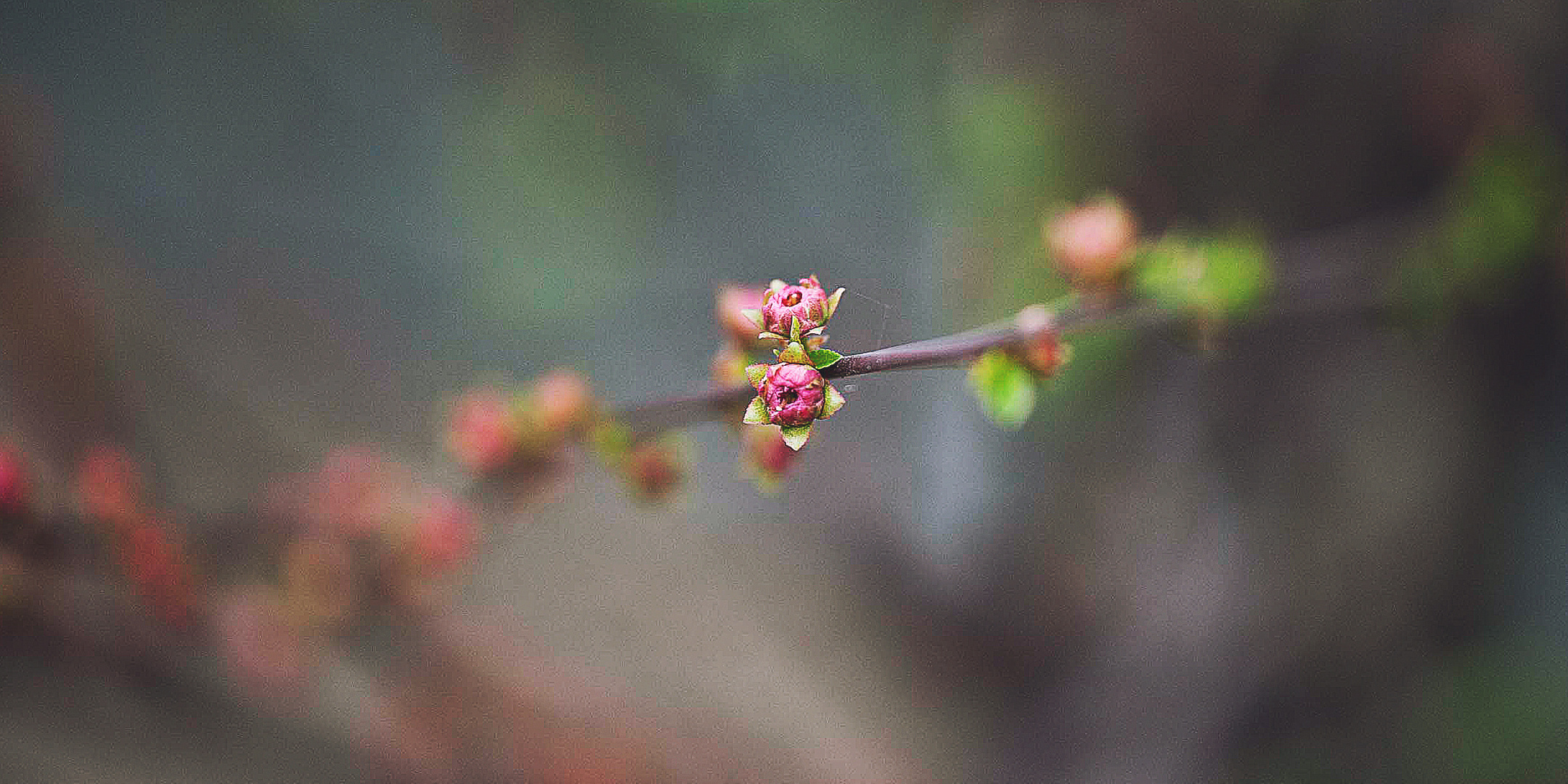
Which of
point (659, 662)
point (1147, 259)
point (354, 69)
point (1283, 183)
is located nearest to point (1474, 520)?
point (1283, 183)

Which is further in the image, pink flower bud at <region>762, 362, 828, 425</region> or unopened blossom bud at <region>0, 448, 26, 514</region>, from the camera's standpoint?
unopened blossom bud at <region>0, 448, 26, 514</region>

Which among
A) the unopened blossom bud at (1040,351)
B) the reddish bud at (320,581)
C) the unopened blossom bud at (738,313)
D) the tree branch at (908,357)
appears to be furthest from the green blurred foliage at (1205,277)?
the reddish bud at (320,581)

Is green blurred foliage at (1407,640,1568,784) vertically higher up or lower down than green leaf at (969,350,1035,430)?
higher up

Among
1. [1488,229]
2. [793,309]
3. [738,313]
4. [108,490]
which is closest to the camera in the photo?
[793,309]

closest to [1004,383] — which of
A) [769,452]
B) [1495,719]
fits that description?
[769,452]

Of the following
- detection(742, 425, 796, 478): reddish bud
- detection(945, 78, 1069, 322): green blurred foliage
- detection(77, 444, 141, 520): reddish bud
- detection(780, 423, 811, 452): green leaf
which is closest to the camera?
detection(780, 423, 811, 452): green leaf

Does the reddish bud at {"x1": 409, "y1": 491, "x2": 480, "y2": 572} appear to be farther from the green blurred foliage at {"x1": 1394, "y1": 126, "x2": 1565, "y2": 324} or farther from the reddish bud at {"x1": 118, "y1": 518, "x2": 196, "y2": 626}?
the green blurred foliage at {"x1": 1394, "y1": 126, "x2": 1565, "y2": 324}

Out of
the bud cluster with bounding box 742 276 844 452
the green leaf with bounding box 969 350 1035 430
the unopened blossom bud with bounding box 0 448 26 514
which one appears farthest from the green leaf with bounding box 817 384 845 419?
the unopened blossom bud with bounding box 0 448 26 514

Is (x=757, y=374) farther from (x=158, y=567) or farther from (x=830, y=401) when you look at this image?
(x=158, y=567)

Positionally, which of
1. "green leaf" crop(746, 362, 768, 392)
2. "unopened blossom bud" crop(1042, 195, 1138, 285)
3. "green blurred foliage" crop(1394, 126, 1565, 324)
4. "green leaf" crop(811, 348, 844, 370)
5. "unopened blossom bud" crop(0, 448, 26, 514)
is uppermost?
"green blurred foliage" crop(1394, 126, 1565, 324)
